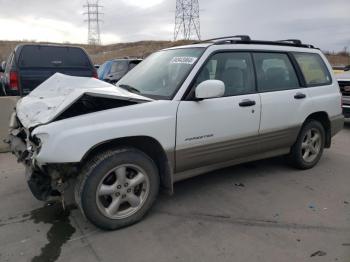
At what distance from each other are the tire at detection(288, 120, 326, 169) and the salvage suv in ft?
0.07

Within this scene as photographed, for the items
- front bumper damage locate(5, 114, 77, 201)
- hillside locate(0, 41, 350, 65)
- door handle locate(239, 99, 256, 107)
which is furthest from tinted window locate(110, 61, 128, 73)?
hillside locate(0, 41, 350, 65)

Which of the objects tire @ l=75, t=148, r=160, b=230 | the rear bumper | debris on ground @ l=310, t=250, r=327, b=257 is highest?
the rear bumper

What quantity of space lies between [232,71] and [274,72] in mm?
776

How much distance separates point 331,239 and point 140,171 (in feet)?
6.30

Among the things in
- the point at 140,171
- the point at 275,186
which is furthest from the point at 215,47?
the point at 275,186

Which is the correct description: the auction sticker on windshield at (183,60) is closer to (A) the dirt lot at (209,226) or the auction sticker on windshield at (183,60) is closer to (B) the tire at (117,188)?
(B) the tire at (117,188)

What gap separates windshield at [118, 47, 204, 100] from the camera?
3688mm

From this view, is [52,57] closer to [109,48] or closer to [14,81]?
[14,81]

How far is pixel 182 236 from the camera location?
3215 millimetres

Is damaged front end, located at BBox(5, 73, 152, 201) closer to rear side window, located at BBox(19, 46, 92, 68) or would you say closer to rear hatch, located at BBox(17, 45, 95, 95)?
rear hatch, located at BBox(17, 45, 95, 95)

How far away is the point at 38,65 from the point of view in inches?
309

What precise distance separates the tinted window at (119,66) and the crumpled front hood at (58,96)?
689cm

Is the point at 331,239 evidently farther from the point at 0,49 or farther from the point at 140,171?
the point at 0,49

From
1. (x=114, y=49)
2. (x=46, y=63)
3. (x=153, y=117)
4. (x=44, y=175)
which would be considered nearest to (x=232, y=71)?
(x=153, y=117)
